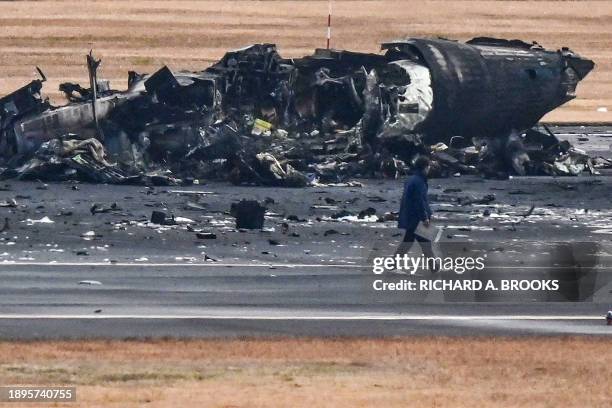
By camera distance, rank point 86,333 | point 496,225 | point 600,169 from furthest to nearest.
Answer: point 600,169, point 496,225, point 86,333

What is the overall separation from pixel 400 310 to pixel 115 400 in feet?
20.3

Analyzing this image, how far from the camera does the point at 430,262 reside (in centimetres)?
2136

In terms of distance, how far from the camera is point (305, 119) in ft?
114

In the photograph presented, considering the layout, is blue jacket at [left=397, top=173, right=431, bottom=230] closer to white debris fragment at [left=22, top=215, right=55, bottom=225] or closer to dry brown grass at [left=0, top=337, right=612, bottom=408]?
dry brown grass at [left=0, top=337, right=612, bottom=408]

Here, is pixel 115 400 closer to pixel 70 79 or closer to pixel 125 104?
pixel 125 104

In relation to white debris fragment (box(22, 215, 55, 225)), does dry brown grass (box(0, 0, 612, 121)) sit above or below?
below

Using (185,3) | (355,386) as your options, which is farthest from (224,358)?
(185,3)

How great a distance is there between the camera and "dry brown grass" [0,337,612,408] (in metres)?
13.5

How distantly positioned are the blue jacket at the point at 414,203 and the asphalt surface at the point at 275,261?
2.65 feet

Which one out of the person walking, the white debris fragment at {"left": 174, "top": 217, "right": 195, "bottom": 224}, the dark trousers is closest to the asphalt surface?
the white debris fragment at {"left": 174, "top": 217, "right": 195, "bottom": 224}

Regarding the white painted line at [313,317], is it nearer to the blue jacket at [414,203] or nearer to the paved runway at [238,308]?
Result: the paved runway at [238,308]

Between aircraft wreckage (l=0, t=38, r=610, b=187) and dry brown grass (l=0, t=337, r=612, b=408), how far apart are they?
16.0 metres

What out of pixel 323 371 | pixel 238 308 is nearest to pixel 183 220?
pixel 238 308

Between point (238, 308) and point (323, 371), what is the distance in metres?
3.88
